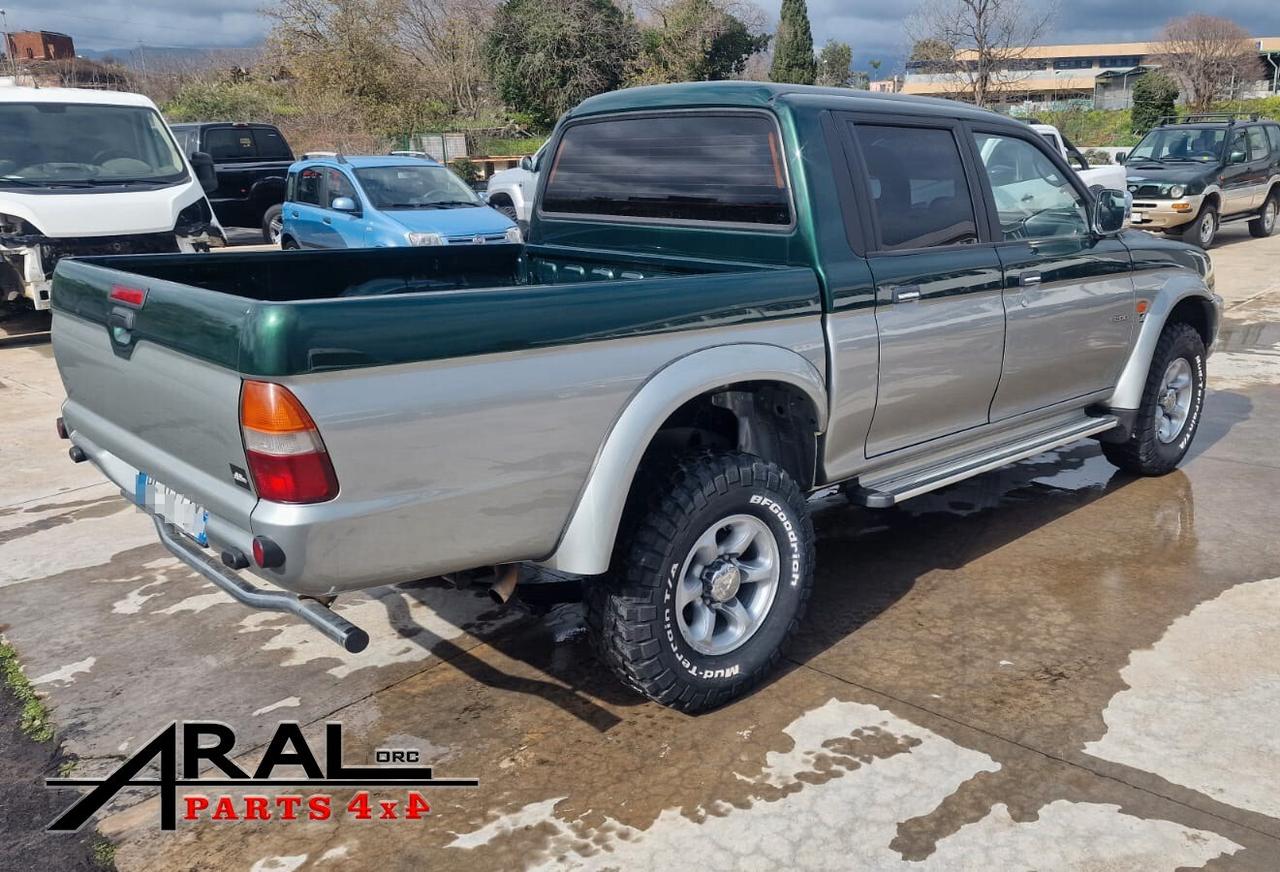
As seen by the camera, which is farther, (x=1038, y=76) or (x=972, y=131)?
(x=1038, y=76)

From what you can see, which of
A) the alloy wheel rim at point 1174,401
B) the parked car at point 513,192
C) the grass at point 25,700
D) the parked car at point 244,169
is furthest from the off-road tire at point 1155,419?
the parked car at point 513,192

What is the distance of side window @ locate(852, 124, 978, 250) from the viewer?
3.91m

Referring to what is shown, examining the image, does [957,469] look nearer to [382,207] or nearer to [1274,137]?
[382,207]

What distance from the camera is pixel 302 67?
1268 inches

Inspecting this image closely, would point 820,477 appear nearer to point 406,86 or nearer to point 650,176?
point 650,176

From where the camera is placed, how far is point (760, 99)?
3.80 m

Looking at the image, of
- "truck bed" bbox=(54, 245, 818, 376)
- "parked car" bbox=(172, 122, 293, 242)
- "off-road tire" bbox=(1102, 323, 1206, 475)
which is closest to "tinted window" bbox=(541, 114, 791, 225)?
"truck bed" bbox=(54, 245, 818, 376)

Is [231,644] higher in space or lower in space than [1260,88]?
lower

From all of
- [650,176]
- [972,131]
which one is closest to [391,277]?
[650,176]

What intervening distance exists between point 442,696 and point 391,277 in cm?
194

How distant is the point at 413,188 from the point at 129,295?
33.0 ft

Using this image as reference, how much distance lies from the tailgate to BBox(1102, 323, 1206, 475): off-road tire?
444cm

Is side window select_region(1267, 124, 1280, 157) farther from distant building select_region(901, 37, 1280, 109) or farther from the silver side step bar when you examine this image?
the silver side step bar

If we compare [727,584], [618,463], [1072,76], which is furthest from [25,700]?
[1072,76]
